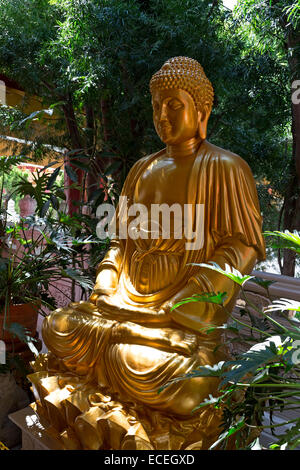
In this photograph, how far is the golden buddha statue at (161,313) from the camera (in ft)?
4.72

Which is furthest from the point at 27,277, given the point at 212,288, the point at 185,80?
the point at 185,80

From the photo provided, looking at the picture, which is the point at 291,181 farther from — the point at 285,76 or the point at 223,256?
the point at 223,256

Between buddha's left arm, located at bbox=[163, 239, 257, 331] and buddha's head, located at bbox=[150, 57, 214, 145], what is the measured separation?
23.2 inches

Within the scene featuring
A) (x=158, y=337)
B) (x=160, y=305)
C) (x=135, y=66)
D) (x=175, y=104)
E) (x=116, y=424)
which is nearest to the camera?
(x=116, y=424)

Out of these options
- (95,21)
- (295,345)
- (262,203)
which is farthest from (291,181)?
(295,345)

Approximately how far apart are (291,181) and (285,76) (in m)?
0.89

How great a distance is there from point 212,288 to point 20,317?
3.99ft

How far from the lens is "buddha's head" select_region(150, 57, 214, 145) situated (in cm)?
187

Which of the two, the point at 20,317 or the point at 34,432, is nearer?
the point at 34,432

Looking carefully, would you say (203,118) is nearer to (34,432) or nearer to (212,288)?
(212,288)

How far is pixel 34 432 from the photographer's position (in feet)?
5.52

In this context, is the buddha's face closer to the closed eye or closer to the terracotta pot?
the closed eye

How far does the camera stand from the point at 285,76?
332 centimetres

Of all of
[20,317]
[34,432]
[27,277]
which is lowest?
[34,432]
